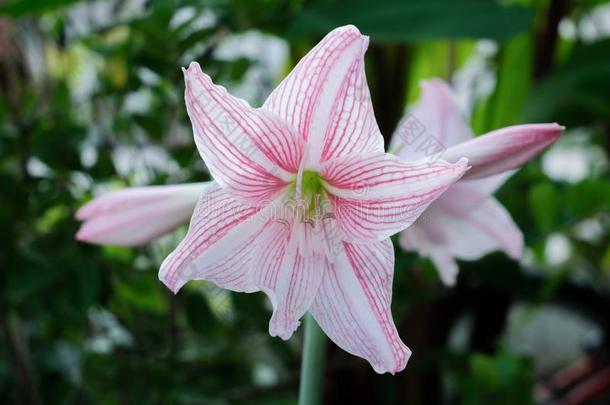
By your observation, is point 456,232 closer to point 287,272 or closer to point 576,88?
point 287,272

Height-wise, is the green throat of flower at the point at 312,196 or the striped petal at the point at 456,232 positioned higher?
the green throat of flower at the point at 312,196

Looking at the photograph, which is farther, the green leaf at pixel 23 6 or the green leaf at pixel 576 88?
the green leaf at pixel 576 88

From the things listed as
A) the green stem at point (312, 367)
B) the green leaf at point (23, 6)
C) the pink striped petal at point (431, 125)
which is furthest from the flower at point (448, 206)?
the green leaf at point (23, 6)

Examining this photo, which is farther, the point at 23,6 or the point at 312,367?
the point at 23,6

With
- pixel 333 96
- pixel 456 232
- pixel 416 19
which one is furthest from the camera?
pixel 416 19

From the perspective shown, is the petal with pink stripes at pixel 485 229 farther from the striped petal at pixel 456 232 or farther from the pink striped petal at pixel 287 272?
the pink striped petal at pixel 287 272

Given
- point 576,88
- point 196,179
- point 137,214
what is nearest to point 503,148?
point 137,214

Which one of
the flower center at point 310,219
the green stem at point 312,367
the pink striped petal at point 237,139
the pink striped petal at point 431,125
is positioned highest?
the pink striped petal at point 237,139
